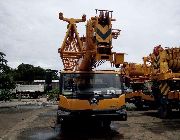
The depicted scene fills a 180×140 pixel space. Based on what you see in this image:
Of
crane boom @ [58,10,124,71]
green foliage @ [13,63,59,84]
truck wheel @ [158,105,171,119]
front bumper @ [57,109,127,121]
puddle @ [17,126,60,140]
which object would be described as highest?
green foliage @ [13,63,59,84]

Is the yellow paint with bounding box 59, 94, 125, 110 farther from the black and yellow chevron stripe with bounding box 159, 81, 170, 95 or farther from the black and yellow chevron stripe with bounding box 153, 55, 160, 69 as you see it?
the black and yellow chevron stripe with bounding box 153, 55, 160, 69

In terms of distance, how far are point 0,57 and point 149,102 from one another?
1506cm

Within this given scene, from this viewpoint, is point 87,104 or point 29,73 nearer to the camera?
point 87,104

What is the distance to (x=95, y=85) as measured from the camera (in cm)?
1097

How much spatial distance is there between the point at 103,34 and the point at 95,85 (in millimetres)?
2536

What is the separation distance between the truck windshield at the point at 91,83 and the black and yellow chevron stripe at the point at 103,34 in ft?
7.55

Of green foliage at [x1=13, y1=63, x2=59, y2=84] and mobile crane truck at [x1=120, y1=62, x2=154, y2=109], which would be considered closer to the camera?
mobile crane truck at [x1=120, y1=62, x2=154, y2=109]

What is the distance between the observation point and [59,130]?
12.2m

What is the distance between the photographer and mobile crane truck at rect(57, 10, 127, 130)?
8.95m

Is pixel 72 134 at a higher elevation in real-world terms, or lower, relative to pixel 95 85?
Answer: lower

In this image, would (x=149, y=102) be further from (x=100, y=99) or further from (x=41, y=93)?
(x=41, y=93)

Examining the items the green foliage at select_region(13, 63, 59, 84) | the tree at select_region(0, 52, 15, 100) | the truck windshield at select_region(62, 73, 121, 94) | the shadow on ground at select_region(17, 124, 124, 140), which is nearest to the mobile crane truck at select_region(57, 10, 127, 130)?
the truck windshield at select_region(62, 73, 121, 94)

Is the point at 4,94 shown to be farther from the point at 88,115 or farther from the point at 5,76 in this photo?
the point at 88,115

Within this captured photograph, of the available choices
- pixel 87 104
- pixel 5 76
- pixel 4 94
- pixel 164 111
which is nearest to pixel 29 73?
pixel 4 94
